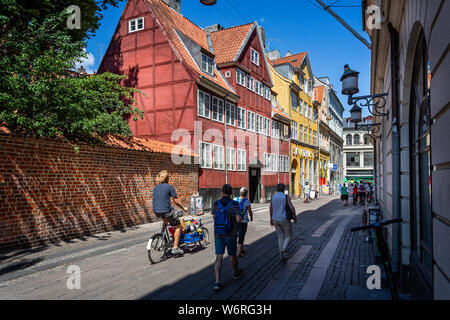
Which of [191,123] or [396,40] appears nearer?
[396,40]

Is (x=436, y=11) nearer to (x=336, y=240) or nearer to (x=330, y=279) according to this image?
(x=330, y=279)

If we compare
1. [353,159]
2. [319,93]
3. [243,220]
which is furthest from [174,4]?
[353,159]

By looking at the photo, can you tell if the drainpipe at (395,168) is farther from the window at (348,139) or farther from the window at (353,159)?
the window at (348,139)

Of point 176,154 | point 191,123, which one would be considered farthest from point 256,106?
point 176,154

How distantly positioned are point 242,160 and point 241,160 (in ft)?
0.48

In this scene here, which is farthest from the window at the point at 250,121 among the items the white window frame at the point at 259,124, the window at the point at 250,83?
the window at the point at 250,83

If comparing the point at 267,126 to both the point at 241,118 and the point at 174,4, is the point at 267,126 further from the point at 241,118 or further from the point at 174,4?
the point at 174,4

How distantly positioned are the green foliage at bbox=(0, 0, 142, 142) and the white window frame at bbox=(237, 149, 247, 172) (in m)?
14.2

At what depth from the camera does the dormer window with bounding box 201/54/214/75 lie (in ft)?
71.6

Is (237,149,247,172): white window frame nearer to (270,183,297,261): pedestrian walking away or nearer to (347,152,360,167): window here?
(270,183,297,261): pedestrian walking away

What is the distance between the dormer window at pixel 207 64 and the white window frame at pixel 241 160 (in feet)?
19.1

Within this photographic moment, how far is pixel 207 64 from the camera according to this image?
22312mm

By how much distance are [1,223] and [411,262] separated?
8738 millimetres
